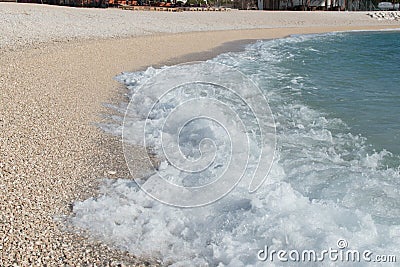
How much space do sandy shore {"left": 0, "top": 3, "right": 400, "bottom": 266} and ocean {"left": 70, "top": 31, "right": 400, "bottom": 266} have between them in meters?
0.28

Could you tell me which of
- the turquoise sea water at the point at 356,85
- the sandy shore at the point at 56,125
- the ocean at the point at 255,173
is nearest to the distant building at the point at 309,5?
the turquoise sea water at the point at 356,85

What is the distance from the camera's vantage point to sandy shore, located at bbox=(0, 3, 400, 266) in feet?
9.95

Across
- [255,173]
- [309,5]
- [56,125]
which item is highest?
[309,5]

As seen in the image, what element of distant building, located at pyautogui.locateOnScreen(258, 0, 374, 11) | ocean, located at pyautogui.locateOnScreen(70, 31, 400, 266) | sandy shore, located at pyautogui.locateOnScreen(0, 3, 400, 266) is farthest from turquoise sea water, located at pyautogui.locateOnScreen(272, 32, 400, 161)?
distant building, located at pyautogui.locateOnScreen(258, 0, 374, 11)

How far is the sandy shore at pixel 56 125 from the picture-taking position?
119 inches

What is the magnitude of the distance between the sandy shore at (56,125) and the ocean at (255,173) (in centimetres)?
28

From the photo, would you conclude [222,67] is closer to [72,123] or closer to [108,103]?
[108,103]

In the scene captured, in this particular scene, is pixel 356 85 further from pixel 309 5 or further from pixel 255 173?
pixel 309 5

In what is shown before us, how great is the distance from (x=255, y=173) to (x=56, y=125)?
3.02m

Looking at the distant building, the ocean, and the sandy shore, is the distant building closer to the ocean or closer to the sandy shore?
the sandy shore

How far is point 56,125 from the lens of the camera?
5531mm

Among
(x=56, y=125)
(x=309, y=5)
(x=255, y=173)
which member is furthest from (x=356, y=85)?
(x=309, y=5)

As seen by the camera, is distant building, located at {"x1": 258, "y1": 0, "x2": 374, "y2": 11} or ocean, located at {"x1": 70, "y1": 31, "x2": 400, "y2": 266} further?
distant building, located at {"x1": 258, "y1": 0, "x2": 374, "y2": 11}

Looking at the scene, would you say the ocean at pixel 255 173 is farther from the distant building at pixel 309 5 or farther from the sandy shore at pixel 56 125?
the distant building at pixel 309 5
